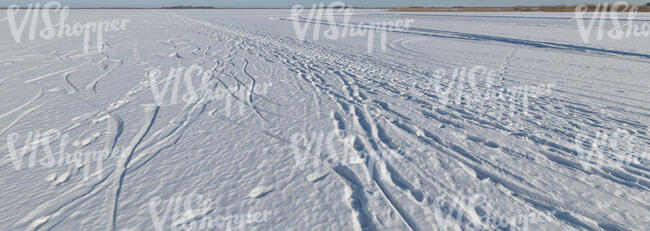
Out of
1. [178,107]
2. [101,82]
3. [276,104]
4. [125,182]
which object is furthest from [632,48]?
[101,82]

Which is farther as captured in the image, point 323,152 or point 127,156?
point 323,152

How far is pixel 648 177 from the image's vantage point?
2725 millimetres

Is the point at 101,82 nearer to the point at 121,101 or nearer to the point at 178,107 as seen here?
the point at 121,101

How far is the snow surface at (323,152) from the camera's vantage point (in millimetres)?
2293

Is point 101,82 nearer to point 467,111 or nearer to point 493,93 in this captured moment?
point 467,111

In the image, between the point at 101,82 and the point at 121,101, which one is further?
the point at 101,82

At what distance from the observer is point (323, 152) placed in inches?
127

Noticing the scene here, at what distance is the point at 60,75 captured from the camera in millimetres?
6332

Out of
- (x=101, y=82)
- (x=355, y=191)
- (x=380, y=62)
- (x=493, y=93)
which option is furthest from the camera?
(x=380, y=62)

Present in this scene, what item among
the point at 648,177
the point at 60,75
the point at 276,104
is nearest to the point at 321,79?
the point at 276,104

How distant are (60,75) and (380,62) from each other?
7294 mm

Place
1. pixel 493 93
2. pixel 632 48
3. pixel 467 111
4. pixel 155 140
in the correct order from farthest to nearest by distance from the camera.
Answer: pixel 632 48 → pixel 493 93 → pixel 467 111 → pixel 155 140

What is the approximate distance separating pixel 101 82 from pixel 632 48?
49.2ft

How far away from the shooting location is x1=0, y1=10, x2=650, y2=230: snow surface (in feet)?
7.52
